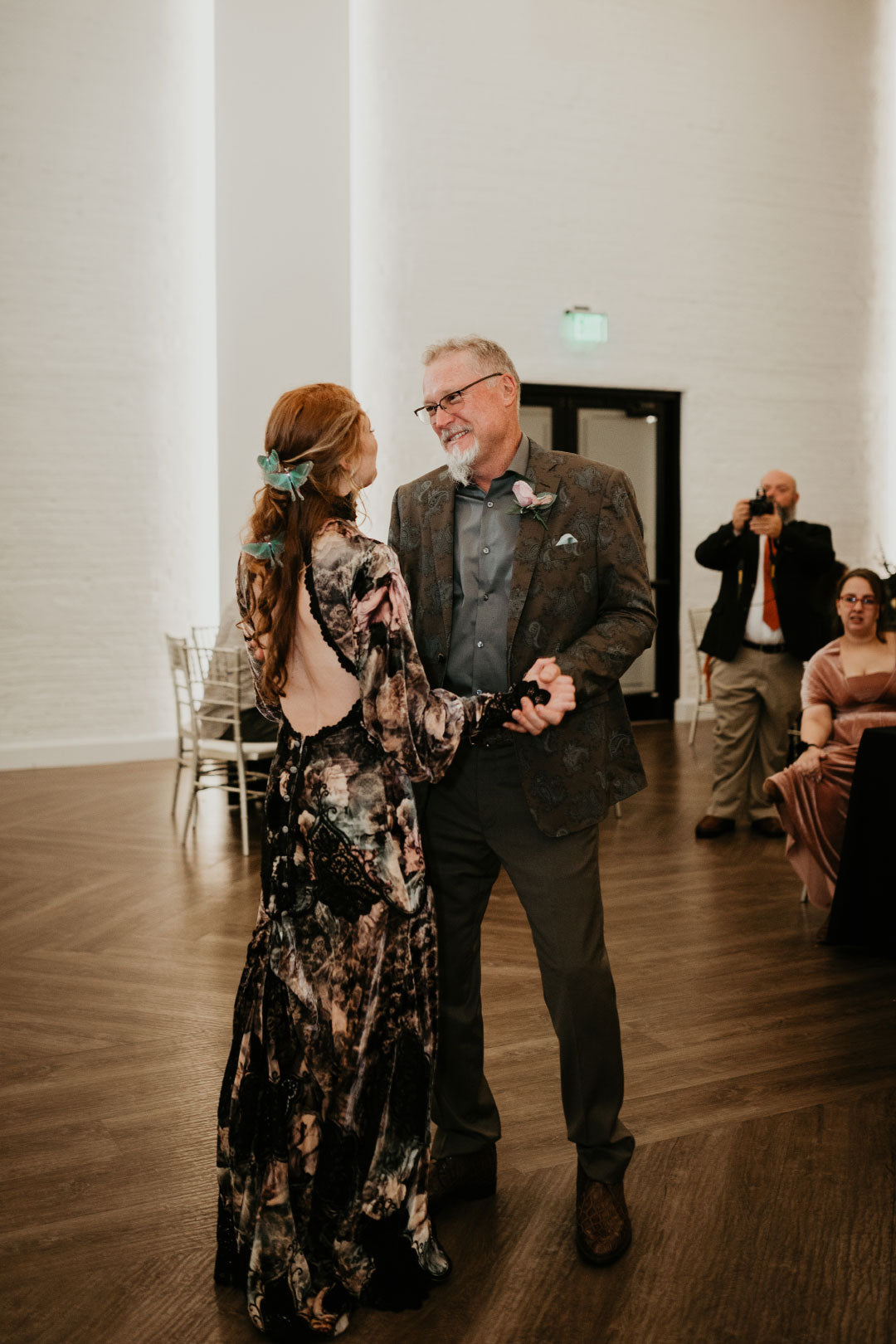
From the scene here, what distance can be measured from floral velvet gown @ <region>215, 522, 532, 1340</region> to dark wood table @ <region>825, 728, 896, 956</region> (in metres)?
2.33

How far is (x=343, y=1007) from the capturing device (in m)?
2.06

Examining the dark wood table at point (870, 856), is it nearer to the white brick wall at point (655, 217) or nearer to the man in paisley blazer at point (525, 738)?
the man in paisley blazer at point (525, 738)

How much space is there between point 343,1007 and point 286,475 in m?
0.91

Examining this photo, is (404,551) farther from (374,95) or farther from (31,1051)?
(374,95)

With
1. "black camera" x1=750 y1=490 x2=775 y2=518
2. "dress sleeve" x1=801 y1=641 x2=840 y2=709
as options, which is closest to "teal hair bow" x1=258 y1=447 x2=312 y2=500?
"dress sleeve" x1=801 y1=641 x2=840 y2=709

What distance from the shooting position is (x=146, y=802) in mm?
6562

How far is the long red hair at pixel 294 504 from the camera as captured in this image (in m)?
2.02

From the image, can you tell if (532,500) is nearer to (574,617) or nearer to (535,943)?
(574,617)

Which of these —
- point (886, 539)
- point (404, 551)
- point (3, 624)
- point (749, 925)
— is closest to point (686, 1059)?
point (749, 925)

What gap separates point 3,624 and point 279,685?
6152mm

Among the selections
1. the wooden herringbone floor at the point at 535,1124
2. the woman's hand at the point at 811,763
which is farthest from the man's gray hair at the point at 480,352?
the woman's hand at the point at 811,763

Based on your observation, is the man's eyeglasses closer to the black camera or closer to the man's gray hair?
the man's gray hair

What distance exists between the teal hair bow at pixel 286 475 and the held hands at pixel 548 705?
0.55 meters

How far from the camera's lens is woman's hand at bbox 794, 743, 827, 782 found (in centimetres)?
426
